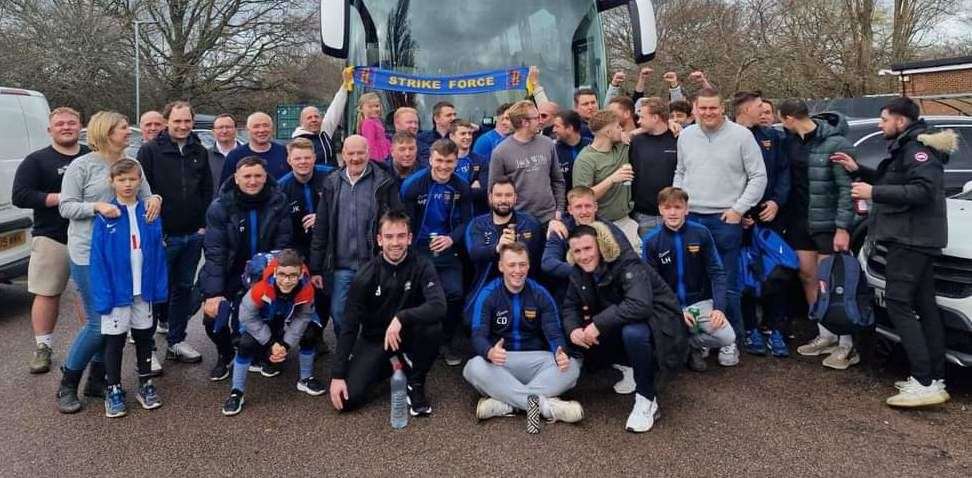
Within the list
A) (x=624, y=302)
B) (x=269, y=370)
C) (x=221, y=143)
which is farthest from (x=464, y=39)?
(x=269, y=370)

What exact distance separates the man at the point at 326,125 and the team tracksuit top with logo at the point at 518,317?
2015mm

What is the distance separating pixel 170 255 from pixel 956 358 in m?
5.10

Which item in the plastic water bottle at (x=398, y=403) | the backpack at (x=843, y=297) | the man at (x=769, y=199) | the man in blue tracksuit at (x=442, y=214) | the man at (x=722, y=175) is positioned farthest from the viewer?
the man at (x=769, y=199)

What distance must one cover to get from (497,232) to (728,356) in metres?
1.85

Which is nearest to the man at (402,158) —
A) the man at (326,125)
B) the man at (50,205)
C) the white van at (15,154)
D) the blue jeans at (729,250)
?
the man at (326,125)

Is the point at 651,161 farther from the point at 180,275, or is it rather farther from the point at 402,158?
the point at 180,275

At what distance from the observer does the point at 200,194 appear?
5094 millimetres

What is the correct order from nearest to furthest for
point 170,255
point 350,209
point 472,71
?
point 350,209 → point 170,255 → point 472,71

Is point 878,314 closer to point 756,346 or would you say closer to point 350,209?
point 756,346

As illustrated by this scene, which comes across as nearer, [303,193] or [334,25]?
[303,193]

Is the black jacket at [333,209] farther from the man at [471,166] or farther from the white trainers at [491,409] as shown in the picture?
the white trainers at [491,409]

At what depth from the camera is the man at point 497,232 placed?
4617mm

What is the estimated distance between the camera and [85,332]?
166 inches

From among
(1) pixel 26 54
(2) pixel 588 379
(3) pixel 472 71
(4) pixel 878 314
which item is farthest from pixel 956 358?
(1) pixel 26 54
